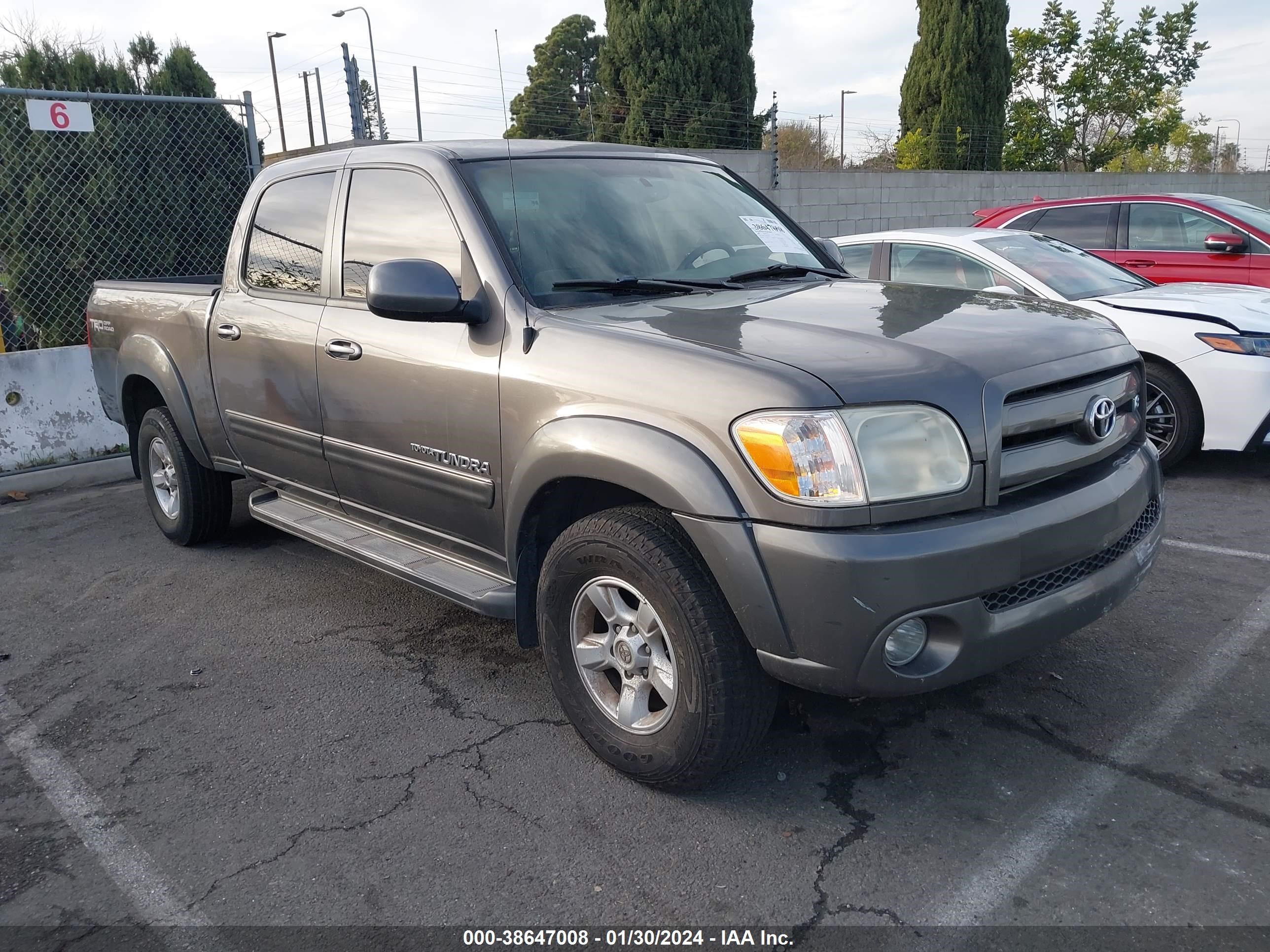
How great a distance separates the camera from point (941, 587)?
2449 mm

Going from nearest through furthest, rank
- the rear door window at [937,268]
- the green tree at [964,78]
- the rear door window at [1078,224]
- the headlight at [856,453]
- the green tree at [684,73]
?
the headlight at [856,453]
the rear door window at [937,268]
the rear door window at [1078,224]
the green tree at [684,73]
the green tree at [964,78]

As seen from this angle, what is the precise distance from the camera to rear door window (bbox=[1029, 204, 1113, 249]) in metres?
8.60

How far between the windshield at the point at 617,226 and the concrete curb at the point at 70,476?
4728 millimetres

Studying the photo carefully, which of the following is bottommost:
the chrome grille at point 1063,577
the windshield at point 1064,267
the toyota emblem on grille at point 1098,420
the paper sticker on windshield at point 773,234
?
the chrome grille at point 1063,577

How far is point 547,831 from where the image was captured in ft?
9.15

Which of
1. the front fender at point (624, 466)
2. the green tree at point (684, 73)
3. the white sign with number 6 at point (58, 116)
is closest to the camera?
the front fender at point (624, 466)

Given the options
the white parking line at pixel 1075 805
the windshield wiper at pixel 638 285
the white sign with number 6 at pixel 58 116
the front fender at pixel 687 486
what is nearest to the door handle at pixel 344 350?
the windshield wiper at pixel 638 285

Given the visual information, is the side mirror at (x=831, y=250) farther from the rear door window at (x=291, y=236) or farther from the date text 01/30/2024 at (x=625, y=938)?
the date text 01/30/2024 at (x=625, y=938)

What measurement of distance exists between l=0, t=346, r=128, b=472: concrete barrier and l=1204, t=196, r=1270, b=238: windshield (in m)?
8.76

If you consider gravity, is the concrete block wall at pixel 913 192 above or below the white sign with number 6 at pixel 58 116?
below

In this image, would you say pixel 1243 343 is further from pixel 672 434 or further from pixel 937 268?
pixel 672 434

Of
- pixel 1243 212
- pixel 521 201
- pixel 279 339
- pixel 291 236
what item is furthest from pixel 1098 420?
pixel 1243 212

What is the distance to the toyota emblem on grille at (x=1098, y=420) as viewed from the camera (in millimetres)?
2859

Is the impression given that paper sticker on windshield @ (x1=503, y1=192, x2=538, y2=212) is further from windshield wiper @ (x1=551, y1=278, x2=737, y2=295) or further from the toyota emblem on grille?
the toyota emblem on grille
